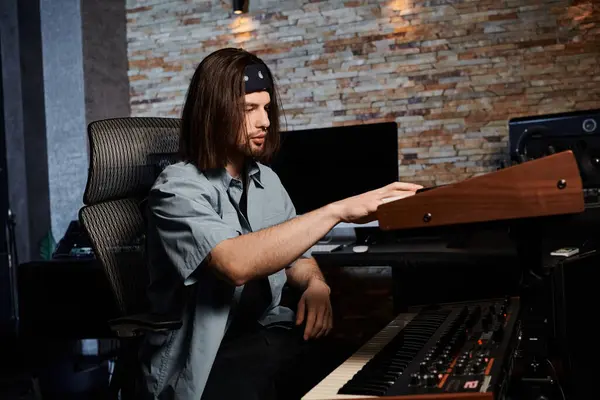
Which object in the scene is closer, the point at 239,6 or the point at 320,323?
the point at 320,323

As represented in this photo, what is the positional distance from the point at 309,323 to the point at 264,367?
25cm

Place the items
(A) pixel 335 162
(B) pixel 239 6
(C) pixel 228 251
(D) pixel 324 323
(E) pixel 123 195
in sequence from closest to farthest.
A: (C) pixel 228 251 < (D) pixel 324 323 < (E) pixel 123 195 < (A) pixel 335 162 < (B) pixel 239 6

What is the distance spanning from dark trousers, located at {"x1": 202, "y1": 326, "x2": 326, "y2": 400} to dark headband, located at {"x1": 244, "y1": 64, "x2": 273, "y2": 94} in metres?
0.69

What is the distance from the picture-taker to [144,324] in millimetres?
1612

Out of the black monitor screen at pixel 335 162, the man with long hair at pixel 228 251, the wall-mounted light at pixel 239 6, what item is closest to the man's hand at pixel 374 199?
the man with long hair at pixel 228 251

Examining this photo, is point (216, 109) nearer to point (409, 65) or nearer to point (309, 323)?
point (309, 323)

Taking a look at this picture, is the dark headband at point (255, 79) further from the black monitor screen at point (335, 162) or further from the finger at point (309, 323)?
the black monitor screen at point (335, 162)

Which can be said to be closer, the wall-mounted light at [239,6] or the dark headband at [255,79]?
the dark headband at [255,79]

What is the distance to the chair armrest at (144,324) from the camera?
5.21ft

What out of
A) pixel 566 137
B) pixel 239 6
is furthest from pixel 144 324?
pixel 239 6

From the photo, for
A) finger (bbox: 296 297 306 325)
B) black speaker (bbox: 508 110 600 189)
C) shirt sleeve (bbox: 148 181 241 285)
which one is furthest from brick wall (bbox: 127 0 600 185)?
shirt sleeve (bbox: 148 181 241 285)

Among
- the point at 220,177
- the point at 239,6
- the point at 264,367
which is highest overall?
the point at 239,6

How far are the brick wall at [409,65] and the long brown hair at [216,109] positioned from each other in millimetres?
2076

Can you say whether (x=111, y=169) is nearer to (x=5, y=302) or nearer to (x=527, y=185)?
(x=527, y=185)
